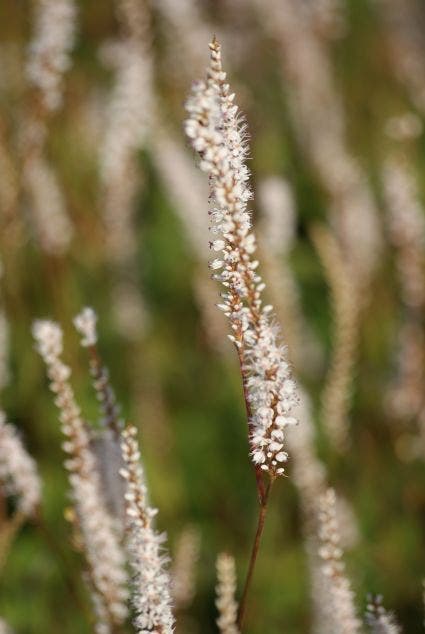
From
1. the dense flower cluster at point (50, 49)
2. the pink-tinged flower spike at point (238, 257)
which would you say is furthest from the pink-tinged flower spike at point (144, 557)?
the dense flower cluster at point (50, 49)

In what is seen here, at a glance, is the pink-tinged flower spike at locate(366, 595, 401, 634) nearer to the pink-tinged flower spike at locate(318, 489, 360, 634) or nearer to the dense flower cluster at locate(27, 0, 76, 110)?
the pink-tinged flower spike at locate(318, 489, 360, 634)

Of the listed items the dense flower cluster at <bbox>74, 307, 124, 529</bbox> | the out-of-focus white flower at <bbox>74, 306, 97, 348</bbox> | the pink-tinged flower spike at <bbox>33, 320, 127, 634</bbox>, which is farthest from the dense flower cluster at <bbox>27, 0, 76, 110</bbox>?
the out-of-focus white flower at <bbox>74, 306, 97, 348</bbox>

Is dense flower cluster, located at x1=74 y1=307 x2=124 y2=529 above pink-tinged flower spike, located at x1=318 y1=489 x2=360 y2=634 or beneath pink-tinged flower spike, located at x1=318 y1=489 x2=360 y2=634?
above

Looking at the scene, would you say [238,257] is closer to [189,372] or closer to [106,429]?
[106,429]

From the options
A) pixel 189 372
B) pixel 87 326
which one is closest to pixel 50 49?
pixel 87 326

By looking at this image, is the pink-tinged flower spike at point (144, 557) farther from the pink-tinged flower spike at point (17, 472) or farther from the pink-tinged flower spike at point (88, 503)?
the pink-tinged flower spike at point (17, 472)

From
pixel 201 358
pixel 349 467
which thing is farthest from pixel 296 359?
pixel 201 358
